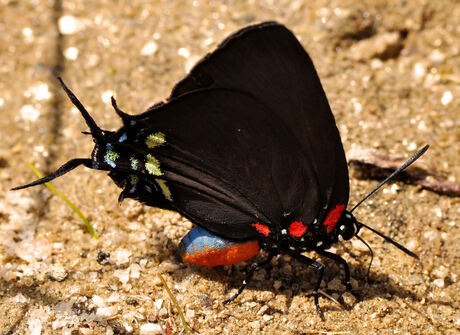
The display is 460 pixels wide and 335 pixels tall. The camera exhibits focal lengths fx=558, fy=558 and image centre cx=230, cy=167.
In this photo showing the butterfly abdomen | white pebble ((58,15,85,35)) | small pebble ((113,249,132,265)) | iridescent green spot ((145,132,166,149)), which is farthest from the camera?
white pebble ((58,15,85,35))

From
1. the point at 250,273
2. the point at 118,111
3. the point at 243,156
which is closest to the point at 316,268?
the point at 250,273

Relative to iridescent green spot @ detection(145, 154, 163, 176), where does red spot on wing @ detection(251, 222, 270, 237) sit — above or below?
below

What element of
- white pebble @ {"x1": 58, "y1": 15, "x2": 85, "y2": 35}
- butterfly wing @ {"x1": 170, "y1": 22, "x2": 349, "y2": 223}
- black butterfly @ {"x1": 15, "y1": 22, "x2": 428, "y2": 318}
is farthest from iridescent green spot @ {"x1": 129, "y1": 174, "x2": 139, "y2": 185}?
white pebble @ {"x1": 58, "y1": 15, "x2": 85, "y2": 35}

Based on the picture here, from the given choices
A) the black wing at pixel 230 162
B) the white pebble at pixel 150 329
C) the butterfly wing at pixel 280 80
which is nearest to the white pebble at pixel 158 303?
the white pebble at pixel 150 329

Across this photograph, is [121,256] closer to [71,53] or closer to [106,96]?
[106,96]

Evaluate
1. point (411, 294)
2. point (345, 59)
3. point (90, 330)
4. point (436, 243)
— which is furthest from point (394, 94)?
point (90, 330)

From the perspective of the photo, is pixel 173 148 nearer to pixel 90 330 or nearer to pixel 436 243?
pixel 90 330

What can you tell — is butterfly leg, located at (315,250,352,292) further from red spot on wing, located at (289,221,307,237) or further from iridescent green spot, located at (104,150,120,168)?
iridescent green spot, located at (104,150,120,168)
